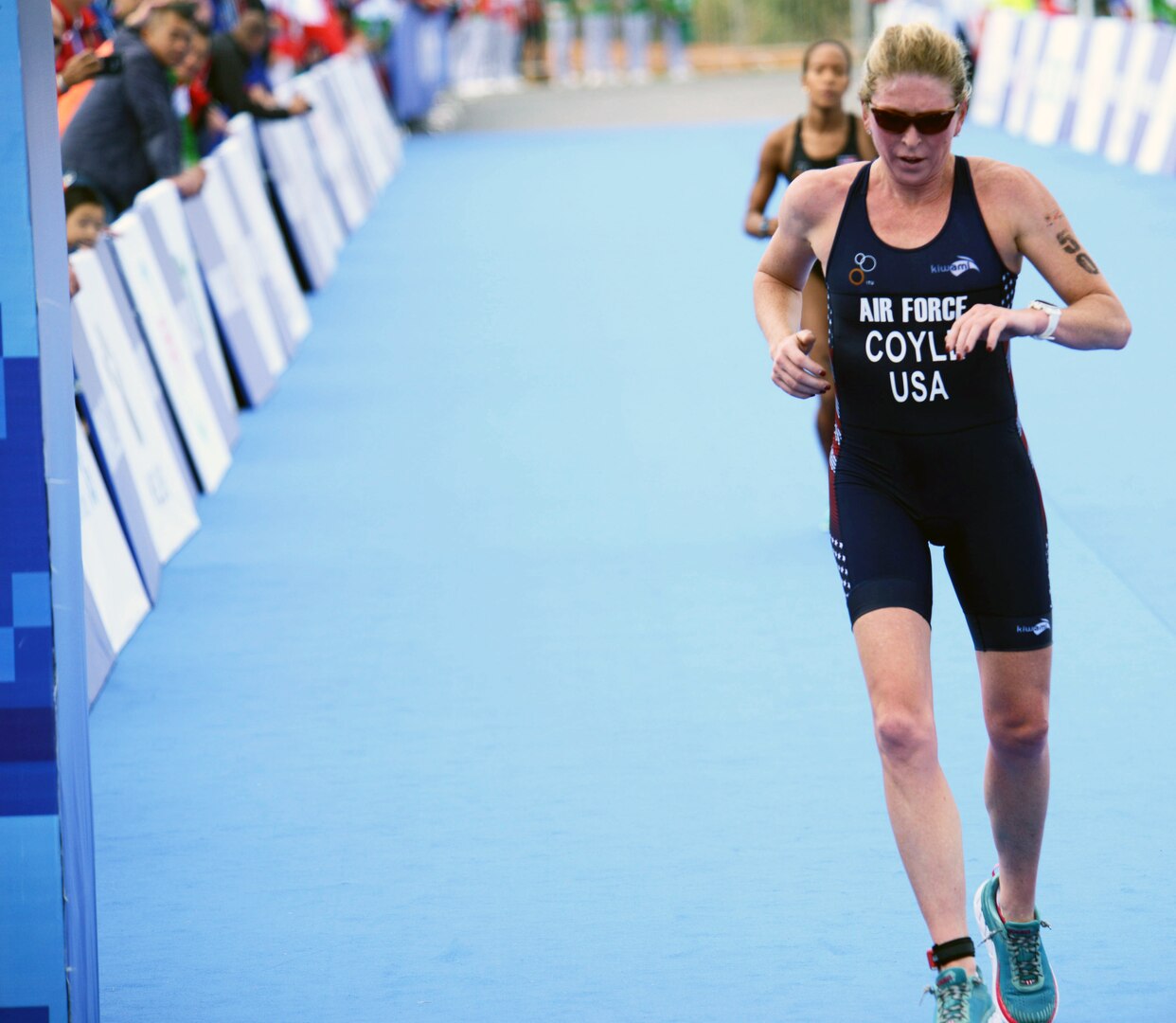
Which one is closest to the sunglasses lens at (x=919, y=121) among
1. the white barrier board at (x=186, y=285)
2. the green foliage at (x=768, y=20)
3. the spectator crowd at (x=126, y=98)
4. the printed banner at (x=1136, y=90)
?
the spectator crowd at (x=126, y=98)

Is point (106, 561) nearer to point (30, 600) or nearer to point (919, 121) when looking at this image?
point (30, 600)

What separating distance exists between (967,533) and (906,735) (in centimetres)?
47

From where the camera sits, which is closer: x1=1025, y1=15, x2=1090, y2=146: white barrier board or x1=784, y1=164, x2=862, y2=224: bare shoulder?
x1=784, y1=164, x2=862, y2=224: bare shoulder

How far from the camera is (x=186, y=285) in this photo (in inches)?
387

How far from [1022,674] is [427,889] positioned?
1774 millimetres

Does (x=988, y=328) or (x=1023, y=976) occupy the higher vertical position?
(x=988, y=328)

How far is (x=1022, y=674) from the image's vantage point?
13.2ft

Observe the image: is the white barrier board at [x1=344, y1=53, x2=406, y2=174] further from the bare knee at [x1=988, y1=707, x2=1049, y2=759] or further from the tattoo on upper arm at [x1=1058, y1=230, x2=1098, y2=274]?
the bare knee at [x1=988, y1=707, x2=1049, y2=759]

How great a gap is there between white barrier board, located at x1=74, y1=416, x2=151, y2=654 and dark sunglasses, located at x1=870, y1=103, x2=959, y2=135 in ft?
12.2

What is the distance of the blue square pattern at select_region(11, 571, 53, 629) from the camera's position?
362cm

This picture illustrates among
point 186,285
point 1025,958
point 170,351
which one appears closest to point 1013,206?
point 1025,958

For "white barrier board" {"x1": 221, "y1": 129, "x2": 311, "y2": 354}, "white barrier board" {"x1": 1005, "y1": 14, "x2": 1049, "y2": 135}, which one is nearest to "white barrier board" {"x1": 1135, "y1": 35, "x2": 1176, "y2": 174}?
"white barrier board" {"x1": 1005, "y1": 14, "x2": 1049, "y2": 135}

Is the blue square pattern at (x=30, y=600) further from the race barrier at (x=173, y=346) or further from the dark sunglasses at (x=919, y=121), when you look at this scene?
the dark sunglasses at (x=919, y=121)

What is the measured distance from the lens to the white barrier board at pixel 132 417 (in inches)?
298
